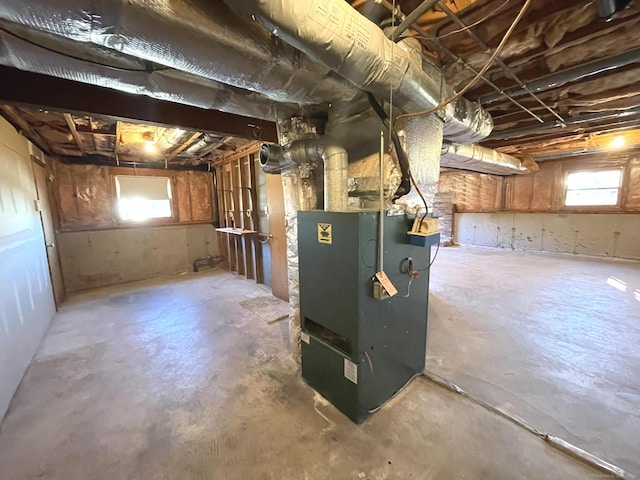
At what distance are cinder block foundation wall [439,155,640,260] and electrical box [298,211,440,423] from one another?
20.8 feet

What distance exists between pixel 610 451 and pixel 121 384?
299 cm

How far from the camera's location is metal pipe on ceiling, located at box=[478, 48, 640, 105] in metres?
1.63

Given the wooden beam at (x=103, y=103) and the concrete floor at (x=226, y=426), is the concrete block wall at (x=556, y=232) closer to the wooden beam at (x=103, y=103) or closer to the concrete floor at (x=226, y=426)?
the concrete floor at (x=226, y=426)

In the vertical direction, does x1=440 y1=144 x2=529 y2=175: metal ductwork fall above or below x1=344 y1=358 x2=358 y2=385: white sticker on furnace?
above

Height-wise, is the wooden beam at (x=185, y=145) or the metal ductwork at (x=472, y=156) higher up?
the wooden beam at (x=185, y=145)

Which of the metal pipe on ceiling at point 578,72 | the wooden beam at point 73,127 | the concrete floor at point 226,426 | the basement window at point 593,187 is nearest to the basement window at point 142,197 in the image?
the wooden beam at point 73,127

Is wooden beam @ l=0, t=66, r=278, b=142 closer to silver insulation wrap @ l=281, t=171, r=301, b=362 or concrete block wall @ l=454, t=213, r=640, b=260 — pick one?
silver insulation wrap @ l=281, t=171, r=301, b=362

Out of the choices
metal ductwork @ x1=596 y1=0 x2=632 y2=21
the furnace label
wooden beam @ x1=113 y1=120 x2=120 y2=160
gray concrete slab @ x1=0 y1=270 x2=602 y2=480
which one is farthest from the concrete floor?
wooden beam @ x1=113 y1=120 x2=120 y2=160

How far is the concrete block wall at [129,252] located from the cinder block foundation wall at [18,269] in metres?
1.47

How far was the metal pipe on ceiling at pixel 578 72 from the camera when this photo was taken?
1.63 meters

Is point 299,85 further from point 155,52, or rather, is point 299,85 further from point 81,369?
→ point 81,369

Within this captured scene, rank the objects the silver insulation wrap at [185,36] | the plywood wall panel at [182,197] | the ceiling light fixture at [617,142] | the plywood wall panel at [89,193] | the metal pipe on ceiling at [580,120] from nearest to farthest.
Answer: the silver insulation wrap at [185,36] < the metal pipe on ceiling at [580,120] < the ceiling light fixture at [617,142] < the plywood wall panel at [89,193] < the plywood wall panel at [182,197]

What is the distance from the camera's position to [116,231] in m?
4.79

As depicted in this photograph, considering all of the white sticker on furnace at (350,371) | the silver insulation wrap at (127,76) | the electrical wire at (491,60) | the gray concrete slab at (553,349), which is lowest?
the gray concrete slab at (553,349)
